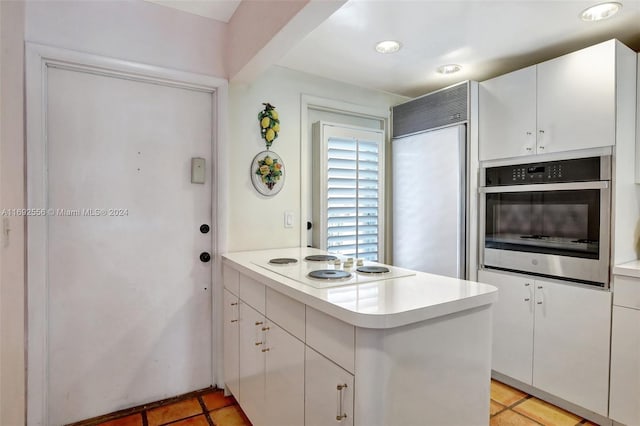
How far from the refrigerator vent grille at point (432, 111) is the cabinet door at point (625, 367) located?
1.50m

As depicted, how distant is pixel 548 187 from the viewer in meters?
2.12

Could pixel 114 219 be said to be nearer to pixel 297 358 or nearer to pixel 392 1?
pixel 297 358

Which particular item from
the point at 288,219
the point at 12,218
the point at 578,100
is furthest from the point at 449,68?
the point at 12,218

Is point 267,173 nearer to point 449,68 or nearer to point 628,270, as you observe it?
point 449,68

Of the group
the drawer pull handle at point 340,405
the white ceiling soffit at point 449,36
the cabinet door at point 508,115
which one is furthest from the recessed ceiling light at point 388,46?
the drawer pull handle at point 340,405

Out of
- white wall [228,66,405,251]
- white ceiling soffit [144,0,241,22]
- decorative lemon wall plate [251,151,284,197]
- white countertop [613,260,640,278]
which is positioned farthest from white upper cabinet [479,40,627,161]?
white ceiling soffit [144,0,241,22]

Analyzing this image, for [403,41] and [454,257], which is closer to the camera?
[403,41]

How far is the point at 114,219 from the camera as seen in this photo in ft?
6.52

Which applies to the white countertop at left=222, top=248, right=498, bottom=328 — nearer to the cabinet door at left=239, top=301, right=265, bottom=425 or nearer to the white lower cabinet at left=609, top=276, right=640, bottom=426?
the cabinet door at left=239, top=301, right=265, bottom=425

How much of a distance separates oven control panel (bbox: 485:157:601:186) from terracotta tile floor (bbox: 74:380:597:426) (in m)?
1.36

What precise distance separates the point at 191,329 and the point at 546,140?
249 cm

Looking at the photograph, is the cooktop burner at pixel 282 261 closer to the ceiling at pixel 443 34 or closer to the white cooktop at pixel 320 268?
the white cooktop at pixel 320 268

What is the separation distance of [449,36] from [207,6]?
1.43 metres

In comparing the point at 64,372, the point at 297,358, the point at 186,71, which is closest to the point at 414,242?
the point at 297,358
